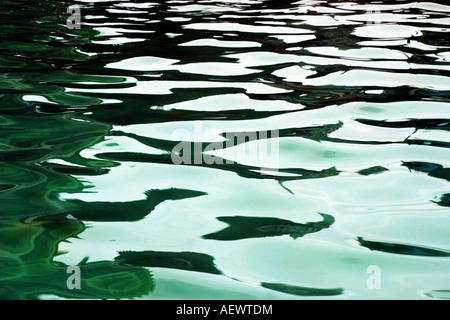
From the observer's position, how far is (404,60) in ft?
11.9

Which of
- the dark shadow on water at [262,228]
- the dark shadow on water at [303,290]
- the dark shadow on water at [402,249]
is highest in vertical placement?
the dark shadow on water at [262,228]

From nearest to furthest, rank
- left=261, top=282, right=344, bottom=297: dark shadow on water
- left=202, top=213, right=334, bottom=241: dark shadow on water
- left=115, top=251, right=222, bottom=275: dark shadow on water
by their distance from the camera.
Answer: left=261, top=282, right=344, bottom=297: dark shadow on water, left=115, top=251, right=222, bottom=275: dark shadow on water, left=202, top=213, right=334, bottom=241: dark shadow on water

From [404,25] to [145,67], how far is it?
2.16m

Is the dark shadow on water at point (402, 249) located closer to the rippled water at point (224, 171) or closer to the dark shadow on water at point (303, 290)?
the rippled water at point (224, 171)

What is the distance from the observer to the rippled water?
1496mm

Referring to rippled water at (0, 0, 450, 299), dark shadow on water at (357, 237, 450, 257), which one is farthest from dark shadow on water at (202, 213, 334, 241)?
dark shadow on water at (357, 237, 450, 257)

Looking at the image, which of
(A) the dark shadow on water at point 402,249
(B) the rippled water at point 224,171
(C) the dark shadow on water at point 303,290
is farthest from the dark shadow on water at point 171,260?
(A) the dark shadow on water at point 402,249

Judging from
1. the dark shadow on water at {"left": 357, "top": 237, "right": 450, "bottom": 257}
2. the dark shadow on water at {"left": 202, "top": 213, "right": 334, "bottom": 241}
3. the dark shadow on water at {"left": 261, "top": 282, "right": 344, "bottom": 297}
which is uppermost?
the dark shadow on water at {"left": 202, "top": 213, "right": 334, "bottom": 241}

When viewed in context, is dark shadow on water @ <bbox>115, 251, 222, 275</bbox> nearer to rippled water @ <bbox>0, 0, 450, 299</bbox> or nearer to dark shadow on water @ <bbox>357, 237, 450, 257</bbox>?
rippled water @ <bbox>0, 0, 450, 299</bbox>

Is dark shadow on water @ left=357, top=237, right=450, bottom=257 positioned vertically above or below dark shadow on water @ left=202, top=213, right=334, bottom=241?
below

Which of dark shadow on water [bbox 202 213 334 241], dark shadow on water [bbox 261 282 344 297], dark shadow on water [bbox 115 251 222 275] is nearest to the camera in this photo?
dark shadow on water [bbox 261 282 344 297]

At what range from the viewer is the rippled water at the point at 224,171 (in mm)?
1496

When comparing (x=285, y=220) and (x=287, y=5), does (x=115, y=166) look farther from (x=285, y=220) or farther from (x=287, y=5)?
(x=287, y=5)

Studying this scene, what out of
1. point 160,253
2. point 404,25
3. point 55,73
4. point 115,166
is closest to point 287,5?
point 404,25
